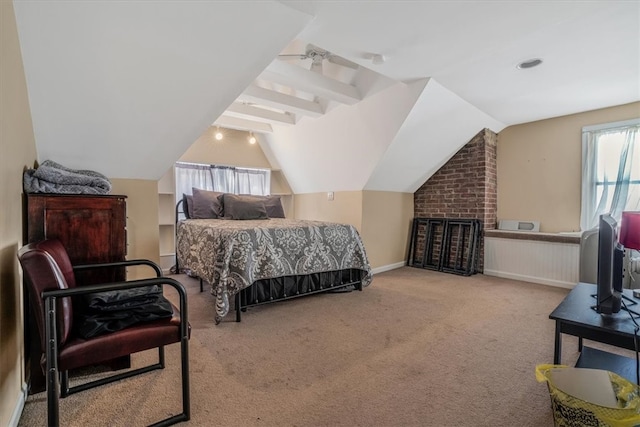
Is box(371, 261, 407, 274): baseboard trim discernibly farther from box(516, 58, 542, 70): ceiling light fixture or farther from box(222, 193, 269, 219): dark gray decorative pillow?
box(516, 58, 542, 70): ceiling light fixture

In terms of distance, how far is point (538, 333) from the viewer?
237 centimetres

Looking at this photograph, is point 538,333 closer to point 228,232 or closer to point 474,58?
point 474,58

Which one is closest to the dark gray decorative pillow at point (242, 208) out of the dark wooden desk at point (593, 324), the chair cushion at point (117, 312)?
the chair cushion at point (117, 312)

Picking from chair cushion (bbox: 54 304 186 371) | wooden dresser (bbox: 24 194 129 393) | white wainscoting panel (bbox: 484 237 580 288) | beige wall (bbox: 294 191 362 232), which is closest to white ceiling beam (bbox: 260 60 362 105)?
beige wall (bbox: 294 191 362 232)

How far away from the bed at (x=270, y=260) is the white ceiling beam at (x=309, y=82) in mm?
1477

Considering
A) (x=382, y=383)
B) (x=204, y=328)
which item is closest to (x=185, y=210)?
(x=204, y=328)

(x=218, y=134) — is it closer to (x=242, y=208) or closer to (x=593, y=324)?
(x=242, y=208)

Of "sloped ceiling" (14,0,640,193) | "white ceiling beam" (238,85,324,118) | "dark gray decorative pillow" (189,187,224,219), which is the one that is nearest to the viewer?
Answer: "sloped ceiling" (14,0,640,193)

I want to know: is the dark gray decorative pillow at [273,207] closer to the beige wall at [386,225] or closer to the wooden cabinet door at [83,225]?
the beige wall at [386,225]

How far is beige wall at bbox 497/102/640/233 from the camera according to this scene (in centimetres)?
384

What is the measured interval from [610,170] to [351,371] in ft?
13.3

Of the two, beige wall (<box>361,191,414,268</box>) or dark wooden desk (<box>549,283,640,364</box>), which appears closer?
dark wooden desk (<box>549,283,640,364</box>)

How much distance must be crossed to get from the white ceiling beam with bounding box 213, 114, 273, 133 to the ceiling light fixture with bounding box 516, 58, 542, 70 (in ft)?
11.4

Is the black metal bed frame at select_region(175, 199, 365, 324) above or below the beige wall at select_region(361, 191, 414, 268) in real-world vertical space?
below
